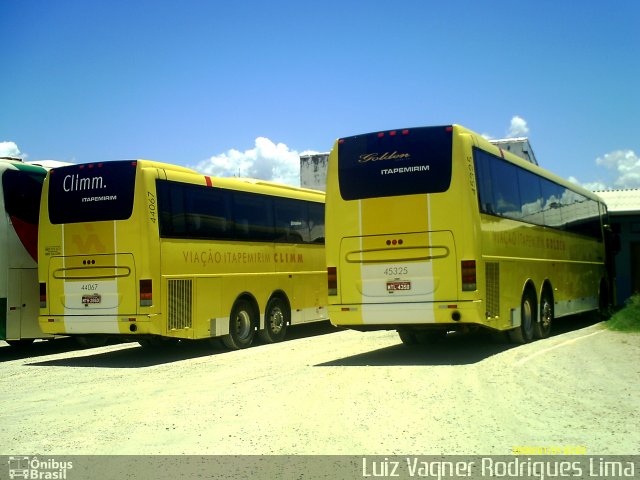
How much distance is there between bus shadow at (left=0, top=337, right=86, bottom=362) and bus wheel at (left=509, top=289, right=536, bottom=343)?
9572 mm

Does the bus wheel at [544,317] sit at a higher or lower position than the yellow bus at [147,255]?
lower

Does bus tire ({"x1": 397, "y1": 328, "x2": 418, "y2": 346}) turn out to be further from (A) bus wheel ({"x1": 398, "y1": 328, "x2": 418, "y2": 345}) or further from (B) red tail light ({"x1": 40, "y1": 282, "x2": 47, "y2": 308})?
(B) red tail light ({"x1": 40, "y1": 282, "x2": 47, "y2": 308})

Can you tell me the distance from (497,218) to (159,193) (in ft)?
19.7

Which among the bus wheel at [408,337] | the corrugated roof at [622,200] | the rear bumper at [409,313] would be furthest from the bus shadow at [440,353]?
the corrugated roof at [622,200]

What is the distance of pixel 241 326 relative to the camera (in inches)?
620

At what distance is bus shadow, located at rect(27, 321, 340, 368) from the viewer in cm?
1376

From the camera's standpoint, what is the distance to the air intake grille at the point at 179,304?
44.1 ft

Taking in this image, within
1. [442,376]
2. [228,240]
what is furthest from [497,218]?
[228,240]

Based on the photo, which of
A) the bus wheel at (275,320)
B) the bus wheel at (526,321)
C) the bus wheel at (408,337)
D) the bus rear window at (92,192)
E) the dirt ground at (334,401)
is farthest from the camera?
the bus wheel at (275,320)

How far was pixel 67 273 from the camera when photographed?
13797 millimetres

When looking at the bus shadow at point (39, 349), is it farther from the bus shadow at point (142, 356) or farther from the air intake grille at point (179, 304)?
the air intake grille at point (179, 304)

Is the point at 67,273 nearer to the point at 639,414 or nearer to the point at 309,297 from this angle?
A: the point at 309,297

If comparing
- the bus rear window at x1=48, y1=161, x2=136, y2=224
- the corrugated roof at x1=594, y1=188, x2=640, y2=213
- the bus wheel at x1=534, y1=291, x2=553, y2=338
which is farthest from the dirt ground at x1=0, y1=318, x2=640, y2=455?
the corrugated roof at x1=594, y1=188, x2=640, y2=213

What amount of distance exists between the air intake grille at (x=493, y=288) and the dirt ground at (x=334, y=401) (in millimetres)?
822
